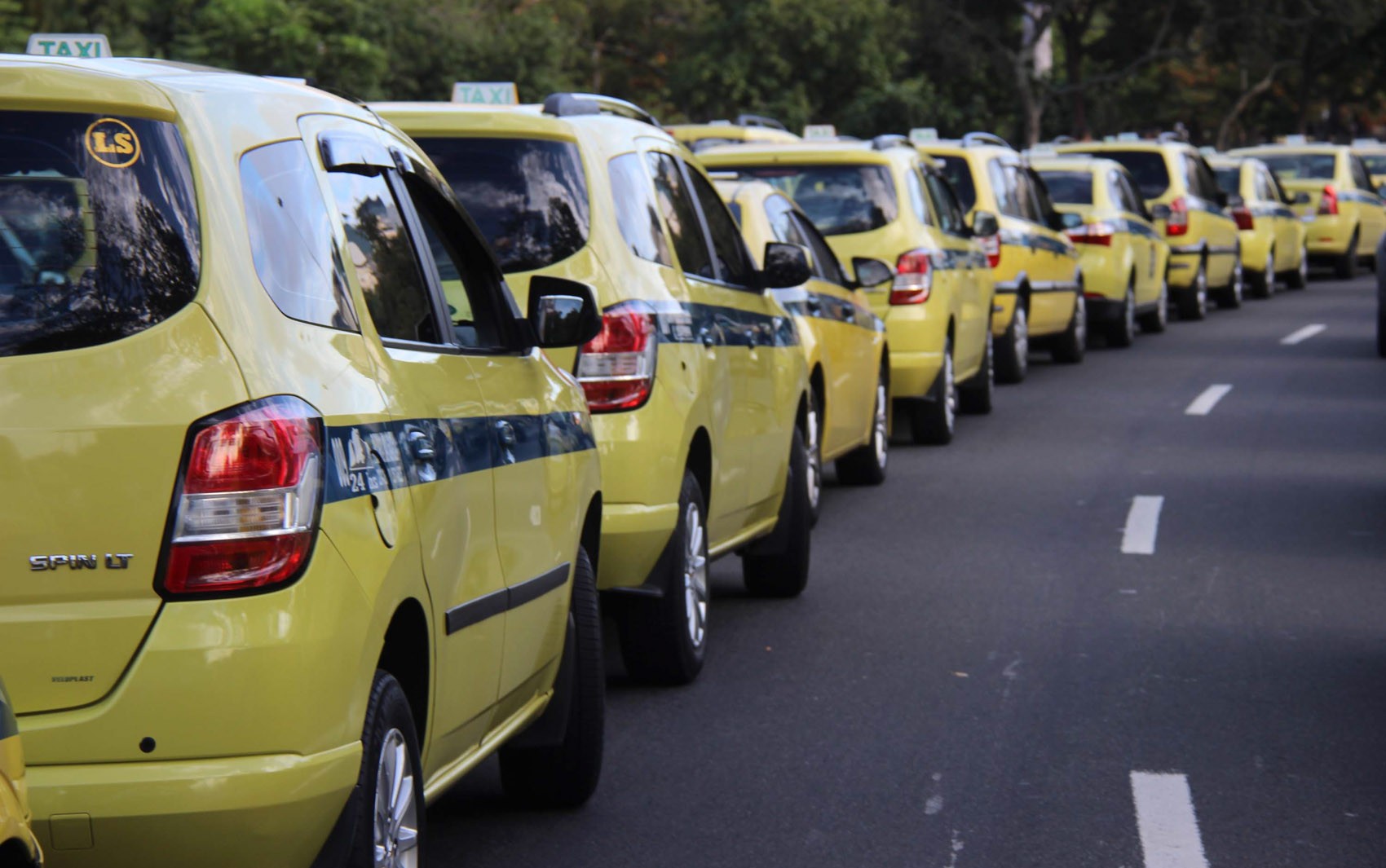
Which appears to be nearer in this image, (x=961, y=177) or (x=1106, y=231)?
(x=961, y=177)

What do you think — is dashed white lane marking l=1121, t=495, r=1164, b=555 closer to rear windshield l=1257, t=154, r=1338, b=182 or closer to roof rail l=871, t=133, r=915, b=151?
roof rail l=871, t=133, r=915, b=151

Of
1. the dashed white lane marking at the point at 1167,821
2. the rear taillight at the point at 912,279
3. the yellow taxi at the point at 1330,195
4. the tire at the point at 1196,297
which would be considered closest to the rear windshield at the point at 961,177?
the rear taillight at the point at 912,279

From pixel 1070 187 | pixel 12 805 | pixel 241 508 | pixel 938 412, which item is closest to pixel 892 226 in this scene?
pixel 938 412

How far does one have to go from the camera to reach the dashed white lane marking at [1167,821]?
554cm

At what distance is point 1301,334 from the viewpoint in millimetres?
23047

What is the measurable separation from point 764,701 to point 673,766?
0.89 meters

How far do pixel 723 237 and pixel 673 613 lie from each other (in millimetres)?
1787

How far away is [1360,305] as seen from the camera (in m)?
27.3

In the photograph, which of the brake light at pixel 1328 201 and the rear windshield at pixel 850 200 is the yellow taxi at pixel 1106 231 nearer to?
the rear windshield at pixel 850 200

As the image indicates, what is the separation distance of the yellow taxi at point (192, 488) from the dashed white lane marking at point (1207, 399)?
12.6m

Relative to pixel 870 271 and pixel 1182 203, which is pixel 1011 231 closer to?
pixel 870 271

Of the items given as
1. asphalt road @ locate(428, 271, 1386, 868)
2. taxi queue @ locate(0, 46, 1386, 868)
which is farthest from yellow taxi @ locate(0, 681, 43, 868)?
asphalt road @ locate(428, 271, 1386, 868)

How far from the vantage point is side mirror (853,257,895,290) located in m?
11.7

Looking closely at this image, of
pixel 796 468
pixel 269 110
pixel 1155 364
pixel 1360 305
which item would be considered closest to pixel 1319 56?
pixel 1360 305
